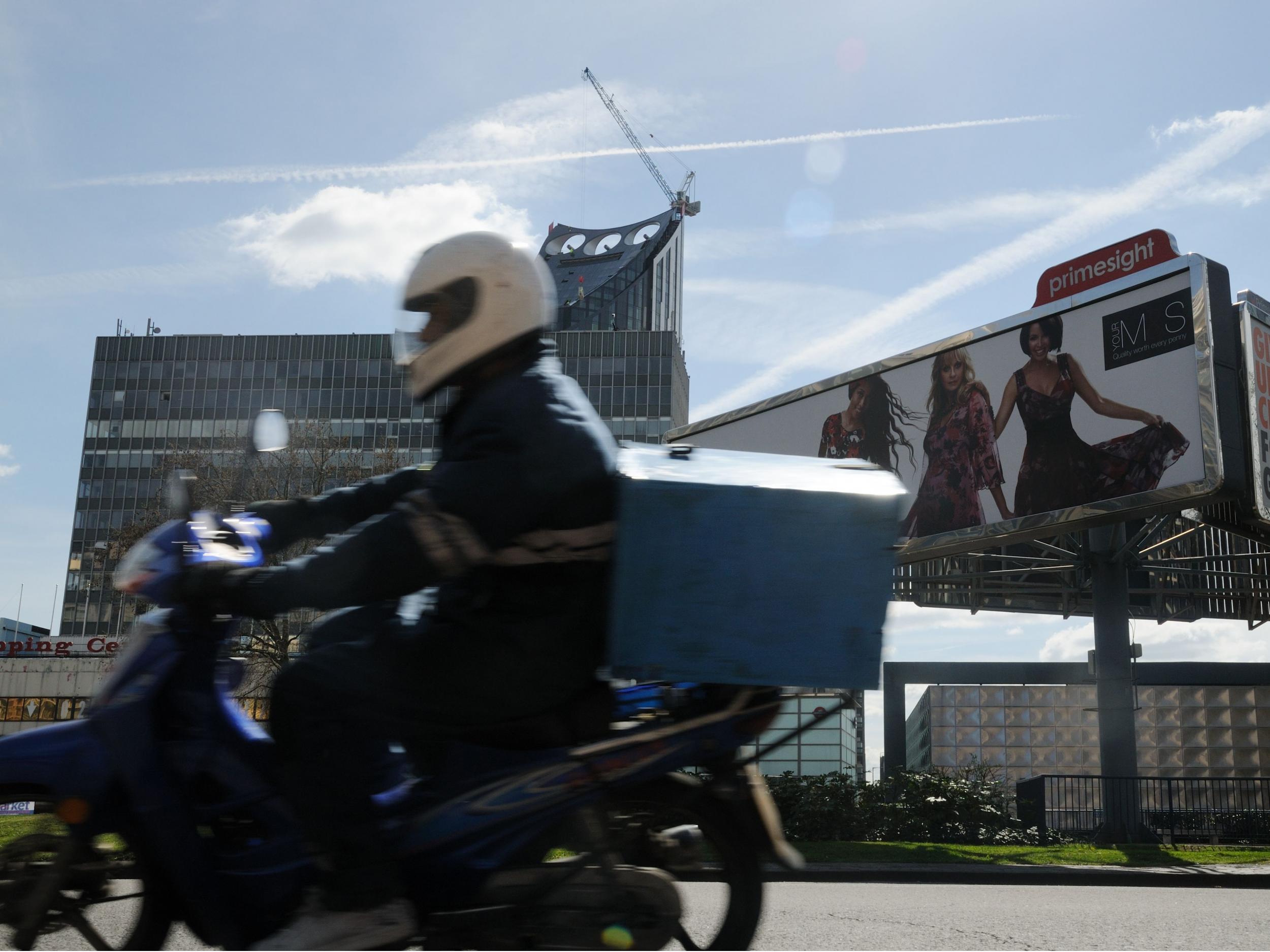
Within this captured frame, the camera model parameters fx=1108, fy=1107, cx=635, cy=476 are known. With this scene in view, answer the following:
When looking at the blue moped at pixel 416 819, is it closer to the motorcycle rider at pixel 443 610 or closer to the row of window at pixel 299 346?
the motorcycle rider at pixel 443 610

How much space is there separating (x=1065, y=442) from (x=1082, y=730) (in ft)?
58.0

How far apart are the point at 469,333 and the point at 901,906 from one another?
458 centimetres

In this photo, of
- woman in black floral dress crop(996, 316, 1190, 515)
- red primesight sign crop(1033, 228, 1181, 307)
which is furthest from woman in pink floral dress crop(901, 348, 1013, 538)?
red primesight sign crop(1033, 228, 1181, 307)

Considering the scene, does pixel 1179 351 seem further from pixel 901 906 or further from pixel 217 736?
pixel 217 736

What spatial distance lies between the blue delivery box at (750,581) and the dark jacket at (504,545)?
99 mm

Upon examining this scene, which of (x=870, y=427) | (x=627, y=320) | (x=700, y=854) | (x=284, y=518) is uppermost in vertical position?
(x=627, y=320)

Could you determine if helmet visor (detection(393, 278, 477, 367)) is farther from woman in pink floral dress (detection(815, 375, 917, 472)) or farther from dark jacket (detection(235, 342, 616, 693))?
woman in pink floral dress (detection(815, 375, 917, 472))

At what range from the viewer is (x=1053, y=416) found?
1686 centimetres

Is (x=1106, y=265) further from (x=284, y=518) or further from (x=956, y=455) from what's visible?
(x=284, y=518)

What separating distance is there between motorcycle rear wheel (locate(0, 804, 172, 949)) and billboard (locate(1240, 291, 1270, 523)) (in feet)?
52.1

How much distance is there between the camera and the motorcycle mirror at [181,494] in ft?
9.40

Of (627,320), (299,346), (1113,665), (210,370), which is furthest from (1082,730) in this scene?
(627,320)

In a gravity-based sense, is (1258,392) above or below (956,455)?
above

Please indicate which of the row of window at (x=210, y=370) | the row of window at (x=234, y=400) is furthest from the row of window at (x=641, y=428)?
the row of window at (x=210, y=370)
